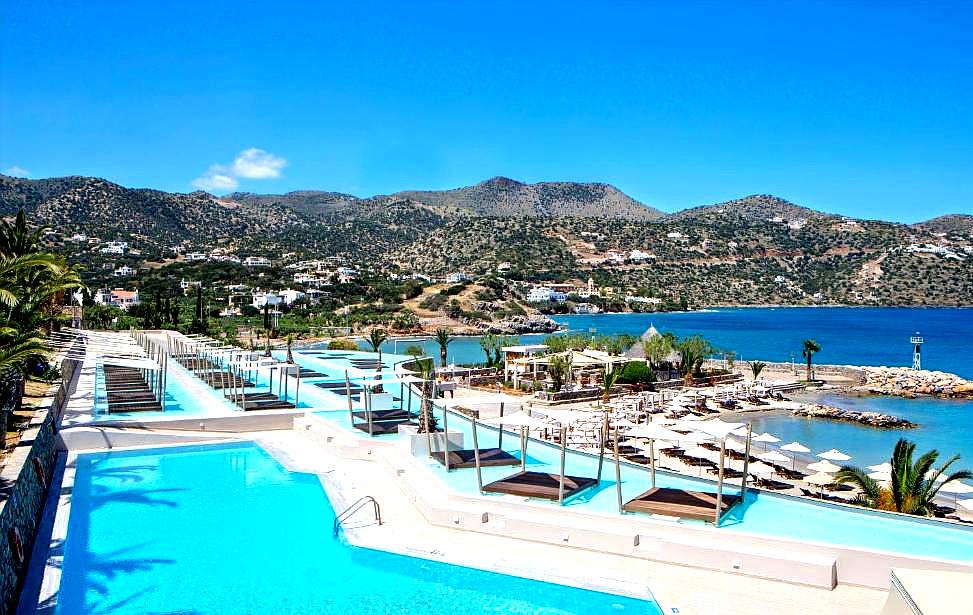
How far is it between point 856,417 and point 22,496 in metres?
26.9

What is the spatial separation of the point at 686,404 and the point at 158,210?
104 meters

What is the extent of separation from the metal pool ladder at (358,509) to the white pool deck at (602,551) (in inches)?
5.5

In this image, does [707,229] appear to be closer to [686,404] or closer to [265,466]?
[686,404]

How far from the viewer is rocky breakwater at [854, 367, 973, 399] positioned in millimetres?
34694

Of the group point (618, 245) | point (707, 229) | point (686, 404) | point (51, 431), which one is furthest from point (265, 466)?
point (707, 229)

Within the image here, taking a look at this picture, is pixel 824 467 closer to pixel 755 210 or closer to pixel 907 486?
pixel 907 486

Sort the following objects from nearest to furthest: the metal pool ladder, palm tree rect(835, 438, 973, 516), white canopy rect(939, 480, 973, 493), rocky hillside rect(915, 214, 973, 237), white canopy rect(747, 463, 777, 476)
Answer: the metal pool ladder < palm tree rect(835, 438, 973, 516) < white canopy rect(747, 463, 777, 476) < white canopy rect(939, 480, 973, 493) < rocky hillside rect(915, 214, 973, 237)

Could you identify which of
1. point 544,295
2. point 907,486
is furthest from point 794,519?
point 544,295

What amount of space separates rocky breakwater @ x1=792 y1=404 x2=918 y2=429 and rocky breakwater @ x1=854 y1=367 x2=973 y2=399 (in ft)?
30.5

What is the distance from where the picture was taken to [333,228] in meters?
132

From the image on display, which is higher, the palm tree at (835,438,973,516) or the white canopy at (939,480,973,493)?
the palm tree at (835,438,973,516)

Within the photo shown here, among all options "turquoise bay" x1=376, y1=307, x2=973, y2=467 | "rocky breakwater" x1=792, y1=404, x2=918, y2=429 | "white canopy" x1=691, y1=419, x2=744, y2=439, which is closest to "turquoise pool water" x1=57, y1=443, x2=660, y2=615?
"white canopy" x1=691, y1=419, x2=744, y2=439

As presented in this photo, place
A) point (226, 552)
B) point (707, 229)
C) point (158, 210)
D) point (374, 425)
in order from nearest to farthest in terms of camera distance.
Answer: point (226, 552) < point (374, 425) < point (158, 210) < point (707, 229)

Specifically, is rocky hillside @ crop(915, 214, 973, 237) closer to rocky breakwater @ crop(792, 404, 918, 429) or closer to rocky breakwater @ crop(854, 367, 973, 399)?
rocky breakwater @ crop(854, 367, 973, 399)
